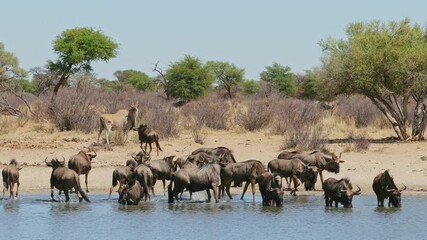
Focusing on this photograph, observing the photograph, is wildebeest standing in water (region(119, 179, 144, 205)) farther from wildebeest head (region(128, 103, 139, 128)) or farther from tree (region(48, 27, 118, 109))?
tree (region(48, 27, 118, 109))

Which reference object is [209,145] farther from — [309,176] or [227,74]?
[227,74]

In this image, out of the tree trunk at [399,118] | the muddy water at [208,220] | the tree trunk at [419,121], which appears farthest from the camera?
the tree trunk at [399,118]

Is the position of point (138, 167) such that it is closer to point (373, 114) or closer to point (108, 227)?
point (108, 227)

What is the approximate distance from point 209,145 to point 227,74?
4143cm

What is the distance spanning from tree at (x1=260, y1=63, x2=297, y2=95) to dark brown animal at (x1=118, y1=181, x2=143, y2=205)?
165ft

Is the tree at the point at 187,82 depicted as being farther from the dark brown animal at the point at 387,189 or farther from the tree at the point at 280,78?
the dark brown animal at the point at 387,189

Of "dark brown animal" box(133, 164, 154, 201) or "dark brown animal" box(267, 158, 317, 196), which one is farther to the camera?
"dark brown animal" box(267, 158, 317, 196)

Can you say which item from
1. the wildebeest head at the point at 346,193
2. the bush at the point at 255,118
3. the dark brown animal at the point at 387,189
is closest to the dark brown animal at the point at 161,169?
the wildebeest head at the point at 346,193

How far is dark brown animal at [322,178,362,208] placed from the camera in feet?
61.0

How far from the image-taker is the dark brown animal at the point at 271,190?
741 inches

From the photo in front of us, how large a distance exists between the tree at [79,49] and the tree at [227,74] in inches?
1012

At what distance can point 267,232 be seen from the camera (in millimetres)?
16141

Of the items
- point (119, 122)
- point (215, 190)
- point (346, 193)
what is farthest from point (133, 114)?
point (346, 193)

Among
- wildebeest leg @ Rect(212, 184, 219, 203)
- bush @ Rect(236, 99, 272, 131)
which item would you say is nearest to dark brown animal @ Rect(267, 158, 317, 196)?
wildebeest leg @ Rect(212, 184, 219, 203)
